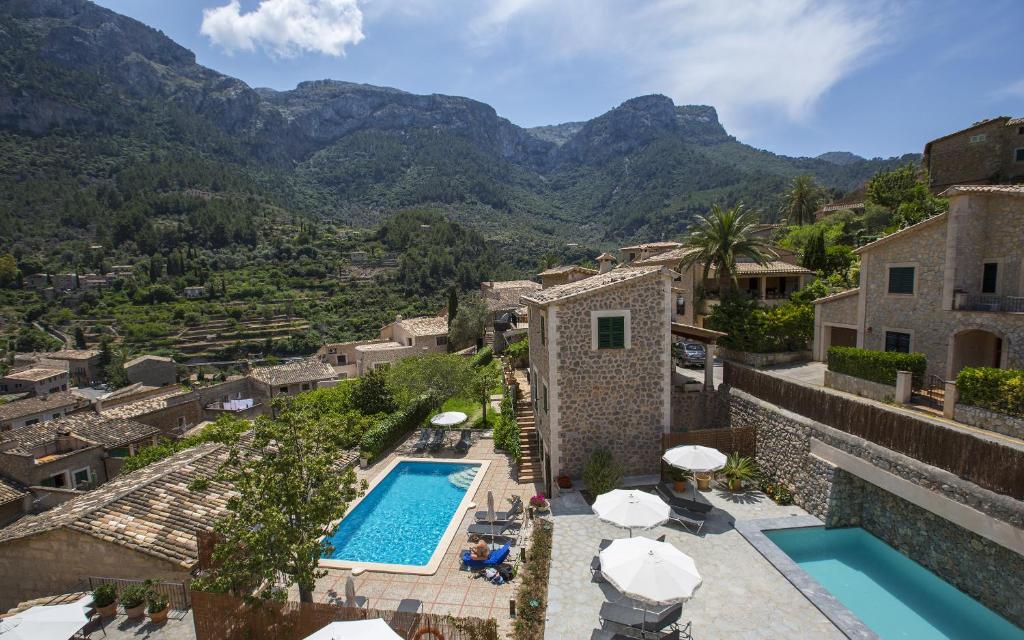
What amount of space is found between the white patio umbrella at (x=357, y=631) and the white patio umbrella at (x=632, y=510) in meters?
5.36

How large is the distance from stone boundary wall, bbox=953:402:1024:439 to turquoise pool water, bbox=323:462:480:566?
16048 mm

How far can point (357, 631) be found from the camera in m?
8.00

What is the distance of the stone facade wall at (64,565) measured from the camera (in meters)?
12.0

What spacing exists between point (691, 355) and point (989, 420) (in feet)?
43.6

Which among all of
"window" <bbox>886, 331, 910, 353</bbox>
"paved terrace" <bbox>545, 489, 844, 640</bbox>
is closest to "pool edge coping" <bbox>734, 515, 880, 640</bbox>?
"paved terrace" <bbox>545, 489, 844, 640</bbox>

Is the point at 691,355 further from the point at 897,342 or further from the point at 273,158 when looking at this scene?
the point at 273,158

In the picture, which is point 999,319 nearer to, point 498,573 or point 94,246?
point 498,573

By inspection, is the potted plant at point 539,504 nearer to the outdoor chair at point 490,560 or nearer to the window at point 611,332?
the outdoor chair at point 490,560

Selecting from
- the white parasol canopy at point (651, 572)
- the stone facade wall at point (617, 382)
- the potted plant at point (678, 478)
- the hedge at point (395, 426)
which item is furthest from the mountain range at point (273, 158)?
the white parasol canopy at point (651, 572)

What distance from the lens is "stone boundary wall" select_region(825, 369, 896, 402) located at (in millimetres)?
16781

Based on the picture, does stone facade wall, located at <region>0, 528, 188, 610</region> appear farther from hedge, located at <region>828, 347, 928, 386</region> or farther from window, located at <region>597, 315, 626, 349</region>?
hedge, located at <region>828, 347, 928, 386</region>

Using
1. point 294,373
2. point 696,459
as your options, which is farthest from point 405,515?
point 294,373

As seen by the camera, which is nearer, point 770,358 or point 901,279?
point 901,279

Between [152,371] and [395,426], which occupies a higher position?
[395,426]
